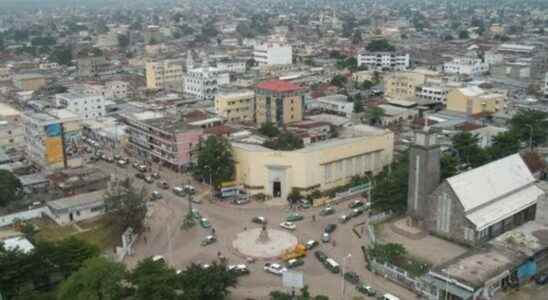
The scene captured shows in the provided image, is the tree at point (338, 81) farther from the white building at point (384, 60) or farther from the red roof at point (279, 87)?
the red roof at point (279, 87)

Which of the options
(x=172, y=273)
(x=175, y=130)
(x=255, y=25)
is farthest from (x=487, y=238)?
(x=255, y=25)

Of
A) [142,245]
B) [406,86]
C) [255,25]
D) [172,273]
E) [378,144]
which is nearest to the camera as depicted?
[172,273]

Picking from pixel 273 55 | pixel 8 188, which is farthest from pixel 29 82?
pixel 8 188

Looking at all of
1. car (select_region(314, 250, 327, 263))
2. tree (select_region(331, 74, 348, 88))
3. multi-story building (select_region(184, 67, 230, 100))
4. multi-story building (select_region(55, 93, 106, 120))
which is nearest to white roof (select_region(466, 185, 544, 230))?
car (select_region(314, 250, 327, 263))

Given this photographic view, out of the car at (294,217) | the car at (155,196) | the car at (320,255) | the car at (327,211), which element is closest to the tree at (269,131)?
the car at (155,196)

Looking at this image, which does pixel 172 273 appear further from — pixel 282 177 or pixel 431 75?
pixel 431 75

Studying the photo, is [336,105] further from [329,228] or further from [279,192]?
[329,228]
